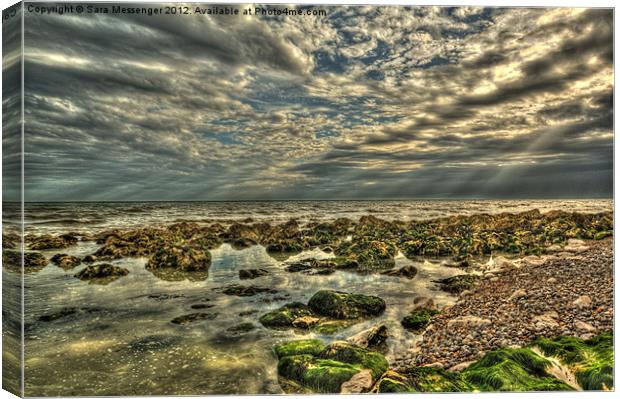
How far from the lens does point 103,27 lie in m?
6.48

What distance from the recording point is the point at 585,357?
665 centimetres

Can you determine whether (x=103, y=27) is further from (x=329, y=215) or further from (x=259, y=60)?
(x=329, y=215)

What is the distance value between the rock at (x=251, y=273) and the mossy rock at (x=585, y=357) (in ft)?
16.7

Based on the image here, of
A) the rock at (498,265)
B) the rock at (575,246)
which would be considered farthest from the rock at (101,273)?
the rock at (575,246)

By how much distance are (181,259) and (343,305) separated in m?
3.23

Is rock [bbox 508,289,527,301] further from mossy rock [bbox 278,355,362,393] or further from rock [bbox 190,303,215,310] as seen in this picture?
rock [bbox 190,303,215,310]

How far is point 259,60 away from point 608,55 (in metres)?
6.62

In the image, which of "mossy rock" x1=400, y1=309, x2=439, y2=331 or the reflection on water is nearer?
the reflection on water

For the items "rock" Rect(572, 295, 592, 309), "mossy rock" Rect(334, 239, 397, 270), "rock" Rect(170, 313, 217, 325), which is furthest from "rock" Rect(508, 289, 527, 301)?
"rock" Rect(170, 313, 217, 325)

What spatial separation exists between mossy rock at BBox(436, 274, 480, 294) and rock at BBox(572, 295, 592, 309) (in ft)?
5.73

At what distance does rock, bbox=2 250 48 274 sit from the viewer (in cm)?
620

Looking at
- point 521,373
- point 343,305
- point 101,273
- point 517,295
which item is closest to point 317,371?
point 343,305

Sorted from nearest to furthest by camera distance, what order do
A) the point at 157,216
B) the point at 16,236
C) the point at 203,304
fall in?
1. the point at 16,236
2. the point at 203,304
3. the point at 157,216

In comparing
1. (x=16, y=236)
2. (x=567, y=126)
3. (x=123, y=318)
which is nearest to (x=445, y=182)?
Answer: (x=567, y=126)
